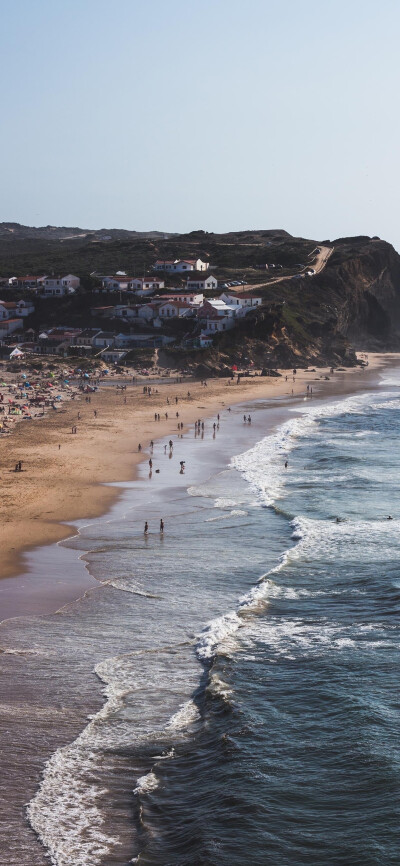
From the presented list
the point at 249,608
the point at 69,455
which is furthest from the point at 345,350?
the point at 249,608

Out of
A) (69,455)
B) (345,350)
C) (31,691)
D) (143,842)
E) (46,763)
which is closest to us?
(143,842)

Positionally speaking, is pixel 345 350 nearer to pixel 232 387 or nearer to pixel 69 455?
pixel 232 387

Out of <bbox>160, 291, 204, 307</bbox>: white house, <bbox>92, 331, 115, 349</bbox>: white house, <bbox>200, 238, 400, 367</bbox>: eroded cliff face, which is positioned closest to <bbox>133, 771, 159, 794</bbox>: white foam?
<bbox>200, 238, 400, 367</bbox>: eroded cliff face

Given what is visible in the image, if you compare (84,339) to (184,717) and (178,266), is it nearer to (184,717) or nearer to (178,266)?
(178,266)

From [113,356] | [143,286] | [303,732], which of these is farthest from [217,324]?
[303,732]

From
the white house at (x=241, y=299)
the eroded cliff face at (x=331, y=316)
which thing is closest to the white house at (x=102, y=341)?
the eroded cliff face at (x=331, y=316)

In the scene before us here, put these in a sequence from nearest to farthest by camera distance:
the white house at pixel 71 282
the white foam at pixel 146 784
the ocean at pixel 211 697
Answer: the ocean at pixel 211 697 < the white foam at pixel 146 784 < the white house at pixel 71 282

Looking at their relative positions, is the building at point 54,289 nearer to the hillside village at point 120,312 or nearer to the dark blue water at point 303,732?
the hillside village at point 120,312
